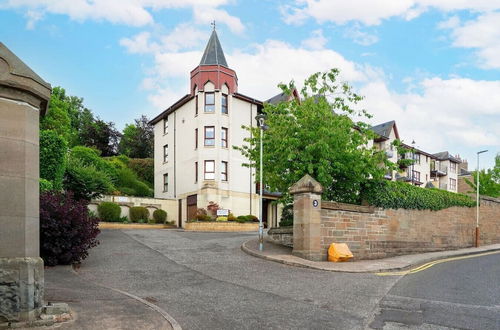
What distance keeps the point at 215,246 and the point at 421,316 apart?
1035 centimetres

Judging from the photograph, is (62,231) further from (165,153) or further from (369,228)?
(165,153)

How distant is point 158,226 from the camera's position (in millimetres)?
30891

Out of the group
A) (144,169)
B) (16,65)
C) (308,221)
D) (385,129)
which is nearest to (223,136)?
(144,169)

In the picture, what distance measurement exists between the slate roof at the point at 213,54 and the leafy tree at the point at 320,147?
17.3 meters

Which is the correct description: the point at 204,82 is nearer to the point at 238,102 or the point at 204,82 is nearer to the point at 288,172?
the point at 238,102

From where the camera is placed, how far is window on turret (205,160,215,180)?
33.2 metres

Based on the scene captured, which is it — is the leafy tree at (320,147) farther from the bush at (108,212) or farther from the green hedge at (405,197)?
the bush at (108,212)

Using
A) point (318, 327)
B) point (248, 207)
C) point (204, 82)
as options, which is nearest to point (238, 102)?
point (204, 82)

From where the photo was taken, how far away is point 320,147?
15594 mm

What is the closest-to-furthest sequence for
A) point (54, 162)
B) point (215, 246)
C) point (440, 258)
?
point (215, 246) < point (440, 258) < point (54, 162)

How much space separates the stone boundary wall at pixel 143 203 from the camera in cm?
2958

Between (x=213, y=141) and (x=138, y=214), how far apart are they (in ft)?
26.0

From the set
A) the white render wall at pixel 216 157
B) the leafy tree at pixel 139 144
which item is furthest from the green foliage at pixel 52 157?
the leafy tree at pixel 139 144

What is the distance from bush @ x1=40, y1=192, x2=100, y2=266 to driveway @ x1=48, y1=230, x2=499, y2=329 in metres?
0.64
